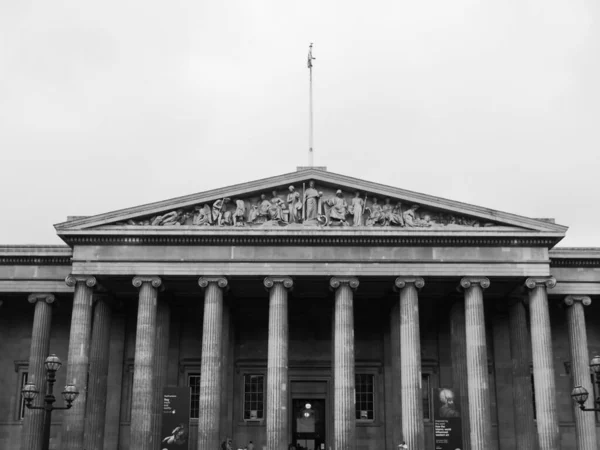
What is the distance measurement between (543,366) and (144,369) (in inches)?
712

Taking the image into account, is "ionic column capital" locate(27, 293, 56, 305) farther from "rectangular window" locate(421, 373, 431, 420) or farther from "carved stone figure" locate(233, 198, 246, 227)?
"rectangular window" locate(421, 373, 431, 420)

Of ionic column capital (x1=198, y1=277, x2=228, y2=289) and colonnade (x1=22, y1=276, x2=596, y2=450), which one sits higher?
ionic column capital (x1=198, y1=277, x2=228, y2=289)

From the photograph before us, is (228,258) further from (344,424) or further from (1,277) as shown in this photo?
(1,277)

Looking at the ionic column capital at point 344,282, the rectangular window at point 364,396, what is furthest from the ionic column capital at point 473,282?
the rectangular window at point 364,396

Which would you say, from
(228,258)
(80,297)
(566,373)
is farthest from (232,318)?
(566,373)

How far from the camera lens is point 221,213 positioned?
38594 millimetres

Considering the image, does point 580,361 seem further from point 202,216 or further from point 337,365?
point 202,216

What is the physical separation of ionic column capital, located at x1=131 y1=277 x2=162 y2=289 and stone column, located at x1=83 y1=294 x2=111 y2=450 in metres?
3.46

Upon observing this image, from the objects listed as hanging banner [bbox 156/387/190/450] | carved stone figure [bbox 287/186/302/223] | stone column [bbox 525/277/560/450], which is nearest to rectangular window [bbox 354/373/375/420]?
stone column [bbox 525/277/560/450]

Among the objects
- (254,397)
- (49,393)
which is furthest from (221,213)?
(49,393)

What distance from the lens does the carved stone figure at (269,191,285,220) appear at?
38500 millimetres

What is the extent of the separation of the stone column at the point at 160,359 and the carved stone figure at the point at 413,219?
12.5 metres

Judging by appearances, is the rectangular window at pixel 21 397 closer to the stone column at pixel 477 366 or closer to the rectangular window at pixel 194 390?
the rectangular window at pixel 194 390

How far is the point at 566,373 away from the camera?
139 feet
